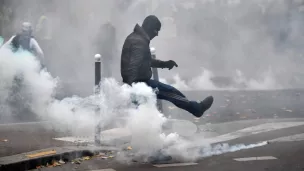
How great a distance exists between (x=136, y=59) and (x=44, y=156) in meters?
1.36

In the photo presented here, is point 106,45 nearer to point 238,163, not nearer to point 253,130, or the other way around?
point 253,130

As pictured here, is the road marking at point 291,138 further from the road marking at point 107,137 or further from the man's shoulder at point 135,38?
the man's shoulder at point 135,38

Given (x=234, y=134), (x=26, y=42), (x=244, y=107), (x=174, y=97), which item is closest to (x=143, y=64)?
(x=174, y=97)

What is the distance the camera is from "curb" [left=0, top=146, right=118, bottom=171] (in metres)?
4.50

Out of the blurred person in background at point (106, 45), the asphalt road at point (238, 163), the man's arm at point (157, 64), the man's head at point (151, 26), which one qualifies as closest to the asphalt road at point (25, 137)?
the asphalt road at point (238, 163)

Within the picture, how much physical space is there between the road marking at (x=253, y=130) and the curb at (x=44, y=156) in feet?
5.00

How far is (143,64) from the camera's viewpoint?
5.11 meters

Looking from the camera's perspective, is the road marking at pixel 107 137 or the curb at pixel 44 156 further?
the road marking at pixel 107 137

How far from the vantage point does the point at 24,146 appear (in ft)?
17.9

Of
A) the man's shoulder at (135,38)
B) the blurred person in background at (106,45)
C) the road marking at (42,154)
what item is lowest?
the road marking at (42,154)

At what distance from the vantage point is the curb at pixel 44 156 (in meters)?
4.50

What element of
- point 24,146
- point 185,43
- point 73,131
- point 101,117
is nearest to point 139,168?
point 101,117

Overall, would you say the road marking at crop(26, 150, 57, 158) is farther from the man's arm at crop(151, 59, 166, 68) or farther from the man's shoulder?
the man's arm at crop(151, 59, 166, 68)

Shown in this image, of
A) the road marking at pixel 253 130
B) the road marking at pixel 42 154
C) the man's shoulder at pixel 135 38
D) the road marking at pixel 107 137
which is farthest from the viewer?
the road marking at pixel 253 130
